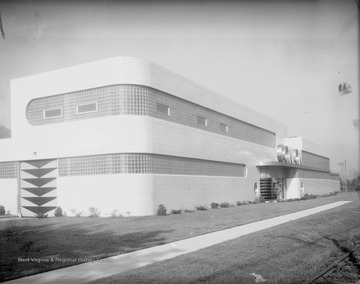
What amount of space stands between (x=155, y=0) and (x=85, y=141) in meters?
14.0

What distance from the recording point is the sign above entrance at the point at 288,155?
44.6 meters

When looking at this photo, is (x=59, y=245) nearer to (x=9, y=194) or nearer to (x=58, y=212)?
(x=58, y=212)

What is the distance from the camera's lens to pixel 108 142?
2264cm

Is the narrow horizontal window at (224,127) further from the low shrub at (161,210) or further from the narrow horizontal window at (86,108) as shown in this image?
the narrow horizontal window at (86,108)

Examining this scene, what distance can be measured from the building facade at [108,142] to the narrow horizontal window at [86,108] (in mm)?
59

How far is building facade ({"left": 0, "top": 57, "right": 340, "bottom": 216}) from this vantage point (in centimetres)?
2259

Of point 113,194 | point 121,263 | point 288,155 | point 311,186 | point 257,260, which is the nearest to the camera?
point 121,263

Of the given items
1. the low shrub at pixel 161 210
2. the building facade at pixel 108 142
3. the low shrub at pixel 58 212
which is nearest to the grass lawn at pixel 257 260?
the low shrub at pixel 161 210

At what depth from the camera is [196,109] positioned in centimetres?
2898

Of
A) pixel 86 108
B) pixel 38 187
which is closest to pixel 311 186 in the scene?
pixel 86 108

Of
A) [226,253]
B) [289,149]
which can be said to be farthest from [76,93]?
[289,149]

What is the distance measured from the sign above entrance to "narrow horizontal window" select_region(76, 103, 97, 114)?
26.8 m

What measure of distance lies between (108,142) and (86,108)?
270 centimetres

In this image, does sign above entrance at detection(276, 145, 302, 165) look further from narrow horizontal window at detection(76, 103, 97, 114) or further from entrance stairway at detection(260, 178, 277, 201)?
narrow horizontal window at detection(76, 103, 97, 114)
